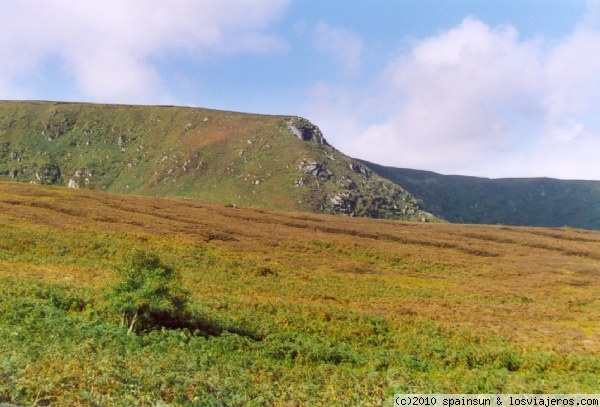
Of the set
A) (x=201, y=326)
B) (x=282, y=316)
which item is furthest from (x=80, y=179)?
(x=201, y=326)

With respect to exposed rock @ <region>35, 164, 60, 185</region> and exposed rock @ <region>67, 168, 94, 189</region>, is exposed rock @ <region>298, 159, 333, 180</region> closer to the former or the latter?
exposed rock @ <region>67, 168, 94, 189</region>

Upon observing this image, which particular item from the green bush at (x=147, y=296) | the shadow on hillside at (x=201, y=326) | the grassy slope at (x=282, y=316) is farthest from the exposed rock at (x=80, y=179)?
the shadow on hillside at (x=201, y=326)

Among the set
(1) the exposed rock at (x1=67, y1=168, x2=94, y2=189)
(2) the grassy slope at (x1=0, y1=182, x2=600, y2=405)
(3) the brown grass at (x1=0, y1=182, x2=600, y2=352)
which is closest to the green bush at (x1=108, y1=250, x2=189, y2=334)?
(2) the grassy slope at (x1=0, y1=182, x2=600, y2=405)

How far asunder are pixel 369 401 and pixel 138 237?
4797 cm

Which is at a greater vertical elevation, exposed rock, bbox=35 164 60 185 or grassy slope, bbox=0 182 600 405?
exposed rock, bbox=35 164 60 185

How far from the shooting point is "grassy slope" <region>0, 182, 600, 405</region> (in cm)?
1212

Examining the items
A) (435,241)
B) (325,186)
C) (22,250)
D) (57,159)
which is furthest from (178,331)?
(57,159)

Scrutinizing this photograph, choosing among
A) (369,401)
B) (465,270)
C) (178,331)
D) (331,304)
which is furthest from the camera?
(465,270)

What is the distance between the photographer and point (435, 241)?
82.8 m

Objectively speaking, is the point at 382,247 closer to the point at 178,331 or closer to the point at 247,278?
the point at 247,278

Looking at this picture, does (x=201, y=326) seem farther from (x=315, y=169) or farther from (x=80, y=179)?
(x=80, y=179)

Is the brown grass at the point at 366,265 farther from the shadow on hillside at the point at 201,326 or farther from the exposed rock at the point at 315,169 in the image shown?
the exposed rock at the point at 315,169

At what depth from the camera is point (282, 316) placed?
93.1ft

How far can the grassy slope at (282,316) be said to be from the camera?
1212cm
